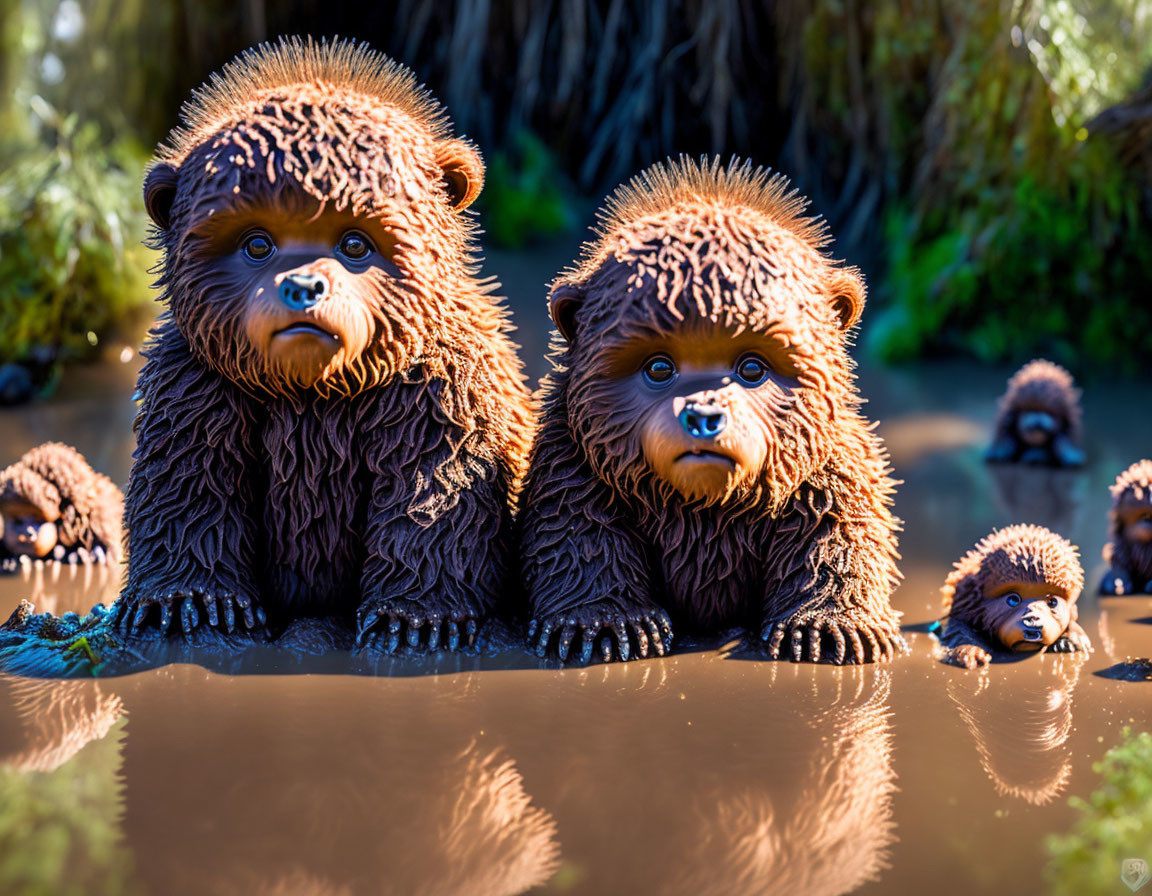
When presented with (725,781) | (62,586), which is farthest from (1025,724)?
(62,586)

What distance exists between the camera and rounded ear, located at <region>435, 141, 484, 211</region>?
3.94 metres

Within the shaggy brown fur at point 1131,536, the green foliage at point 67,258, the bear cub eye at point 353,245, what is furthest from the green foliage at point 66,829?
the green foliage at point 67,258

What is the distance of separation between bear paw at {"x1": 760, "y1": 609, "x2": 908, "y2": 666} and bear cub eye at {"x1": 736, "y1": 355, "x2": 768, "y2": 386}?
755mm

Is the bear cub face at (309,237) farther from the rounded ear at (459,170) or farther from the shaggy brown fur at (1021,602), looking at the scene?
the shaggy brown fur at (1021,602)

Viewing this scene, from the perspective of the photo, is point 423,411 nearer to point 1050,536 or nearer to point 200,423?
point 200,423

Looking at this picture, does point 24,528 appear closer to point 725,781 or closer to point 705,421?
point 705,421

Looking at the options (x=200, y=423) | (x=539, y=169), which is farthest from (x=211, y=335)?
(x=539, y=169)

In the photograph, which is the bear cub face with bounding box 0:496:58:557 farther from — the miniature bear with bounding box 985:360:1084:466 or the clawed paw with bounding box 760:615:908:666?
the miniature bear with bounding box 985:360:1084:466

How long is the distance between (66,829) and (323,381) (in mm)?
1523

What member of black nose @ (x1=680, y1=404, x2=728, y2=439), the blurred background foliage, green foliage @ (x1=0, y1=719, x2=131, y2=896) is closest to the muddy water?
green foliage @ (x1=0, y1=719, x2=131, y2=896)

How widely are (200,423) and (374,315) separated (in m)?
0.70

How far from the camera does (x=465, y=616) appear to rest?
388 centimetres

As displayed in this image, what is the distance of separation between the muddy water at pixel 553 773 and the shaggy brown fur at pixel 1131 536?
0.57 meters

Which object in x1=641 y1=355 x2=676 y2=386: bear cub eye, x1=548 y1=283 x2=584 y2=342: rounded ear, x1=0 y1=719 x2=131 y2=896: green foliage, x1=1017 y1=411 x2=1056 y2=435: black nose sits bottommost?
x1=0 y1=719 x2=131 y2=896: green foliage
